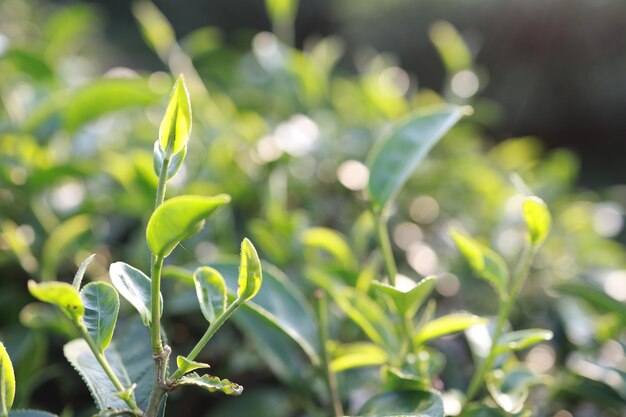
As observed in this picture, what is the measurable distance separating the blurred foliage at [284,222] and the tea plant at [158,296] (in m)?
0.13

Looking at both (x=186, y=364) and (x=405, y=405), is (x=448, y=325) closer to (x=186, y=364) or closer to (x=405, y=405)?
(x=405, y=405)

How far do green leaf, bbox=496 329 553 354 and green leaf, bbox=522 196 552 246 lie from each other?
8 cm

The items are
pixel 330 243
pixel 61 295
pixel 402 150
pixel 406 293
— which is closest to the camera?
pixel 61 295

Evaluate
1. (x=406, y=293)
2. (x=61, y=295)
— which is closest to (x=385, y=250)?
(x=406, y=293)

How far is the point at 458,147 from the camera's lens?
4.38ft

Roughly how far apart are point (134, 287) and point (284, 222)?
1.33 feet

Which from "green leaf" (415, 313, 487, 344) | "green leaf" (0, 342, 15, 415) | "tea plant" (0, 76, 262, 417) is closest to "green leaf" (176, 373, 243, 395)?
"tea plant" (0, 76, 262, 417)

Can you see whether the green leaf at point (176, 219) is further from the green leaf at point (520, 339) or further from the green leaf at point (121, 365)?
the green leaf at point (520, 339)

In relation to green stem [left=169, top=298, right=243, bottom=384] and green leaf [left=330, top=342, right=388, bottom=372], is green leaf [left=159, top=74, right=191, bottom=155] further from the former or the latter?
green leaf [left=330, top=342, right=388, bottom=372]

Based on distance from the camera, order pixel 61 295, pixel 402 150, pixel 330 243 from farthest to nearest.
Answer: pixel 330 243 → pixel 402 150 → pixel 61 295

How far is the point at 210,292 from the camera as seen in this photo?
1.55 feet

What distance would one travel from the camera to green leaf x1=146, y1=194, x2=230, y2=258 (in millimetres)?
393

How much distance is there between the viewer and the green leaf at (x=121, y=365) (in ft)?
1.55

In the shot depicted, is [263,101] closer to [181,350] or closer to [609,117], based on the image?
[181,350]
